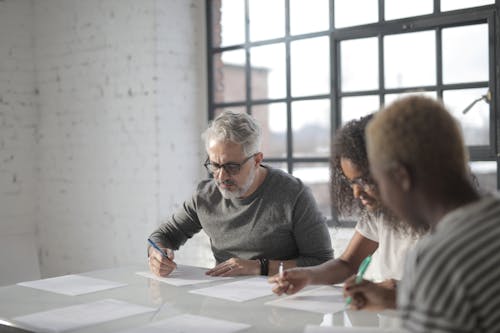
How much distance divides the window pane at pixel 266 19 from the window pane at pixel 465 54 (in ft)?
3.74

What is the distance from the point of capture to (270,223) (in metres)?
2.56

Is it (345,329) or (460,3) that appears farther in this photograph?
(460,3)

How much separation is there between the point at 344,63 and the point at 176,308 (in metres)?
2.33

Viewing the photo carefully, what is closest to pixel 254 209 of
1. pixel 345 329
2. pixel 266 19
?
pixel 345 329

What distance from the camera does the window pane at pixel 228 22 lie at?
4.23m

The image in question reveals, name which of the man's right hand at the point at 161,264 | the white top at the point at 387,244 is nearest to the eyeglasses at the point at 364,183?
the white top at the point at 387,244

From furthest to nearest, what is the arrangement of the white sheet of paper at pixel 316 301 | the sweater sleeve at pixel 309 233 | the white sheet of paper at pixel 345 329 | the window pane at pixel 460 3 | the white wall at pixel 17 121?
the white wall at pixel 17 121, the window pane at pixel 460 3, the sweater sleeve at pixel 309 233, the white sheet of paper at pixel 316 301, the white sheet of paper at pixel 345 329

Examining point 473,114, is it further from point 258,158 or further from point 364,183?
point 364,183

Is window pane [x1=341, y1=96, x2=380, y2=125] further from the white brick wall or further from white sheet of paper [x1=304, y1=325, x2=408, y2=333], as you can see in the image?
white sheet of paper [x1=304, y1=325, x2=408, y2=333]

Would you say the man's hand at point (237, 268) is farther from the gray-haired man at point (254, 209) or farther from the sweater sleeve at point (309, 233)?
the sweater sleeve at point (309, 233)

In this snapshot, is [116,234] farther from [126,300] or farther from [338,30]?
[126,300]

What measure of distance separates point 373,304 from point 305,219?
0.98 metres

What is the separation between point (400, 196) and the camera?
0.97 meters

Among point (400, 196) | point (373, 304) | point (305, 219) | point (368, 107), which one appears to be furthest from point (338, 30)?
point (400, 196)
